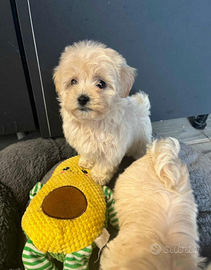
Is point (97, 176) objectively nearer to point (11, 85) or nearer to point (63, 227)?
point (63, 227)

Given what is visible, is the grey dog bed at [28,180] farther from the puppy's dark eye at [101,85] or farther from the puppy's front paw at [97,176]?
the puppy's dark eye at [101,85]

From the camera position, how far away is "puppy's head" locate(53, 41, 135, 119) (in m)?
0.90

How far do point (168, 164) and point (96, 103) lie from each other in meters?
0.38

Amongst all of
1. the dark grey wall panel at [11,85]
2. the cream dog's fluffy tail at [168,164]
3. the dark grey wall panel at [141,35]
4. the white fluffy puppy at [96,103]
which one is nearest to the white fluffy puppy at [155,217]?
the cream dog's fluffy tail at [168,164]

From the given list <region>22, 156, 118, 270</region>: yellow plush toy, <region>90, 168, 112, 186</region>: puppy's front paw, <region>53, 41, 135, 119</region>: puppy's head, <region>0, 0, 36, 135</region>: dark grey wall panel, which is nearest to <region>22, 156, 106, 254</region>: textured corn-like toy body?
<region>22, 156, 118, 270</region>: yellow plush toy

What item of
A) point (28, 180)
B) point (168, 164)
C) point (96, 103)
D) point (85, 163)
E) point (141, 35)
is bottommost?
point (28, 180)

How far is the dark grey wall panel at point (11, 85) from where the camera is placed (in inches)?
43.7

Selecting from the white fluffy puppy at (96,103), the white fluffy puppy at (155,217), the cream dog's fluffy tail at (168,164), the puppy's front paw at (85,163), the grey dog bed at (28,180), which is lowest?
the grey dog bed at (28,180)

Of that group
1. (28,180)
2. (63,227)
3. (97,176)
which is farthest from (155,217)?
(28,180)

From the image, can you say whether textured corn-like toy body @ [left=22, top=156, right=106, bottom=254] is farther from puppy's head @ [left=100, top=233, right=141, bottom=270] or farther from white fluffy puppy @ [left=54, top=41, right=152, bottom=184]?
white fluffy puppy @ [left=54, top=41, right=152, bottom=184]

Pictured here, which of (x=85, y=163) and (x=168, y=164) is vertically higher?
(x=168, y=164)

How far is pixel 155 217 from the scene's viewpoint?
2.42ft

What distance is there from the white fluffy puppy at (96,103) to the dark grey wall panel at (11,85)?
37 cm

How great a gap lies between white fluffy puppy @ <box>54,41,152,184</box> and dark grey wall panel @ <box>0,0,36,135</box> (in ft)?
1.21
